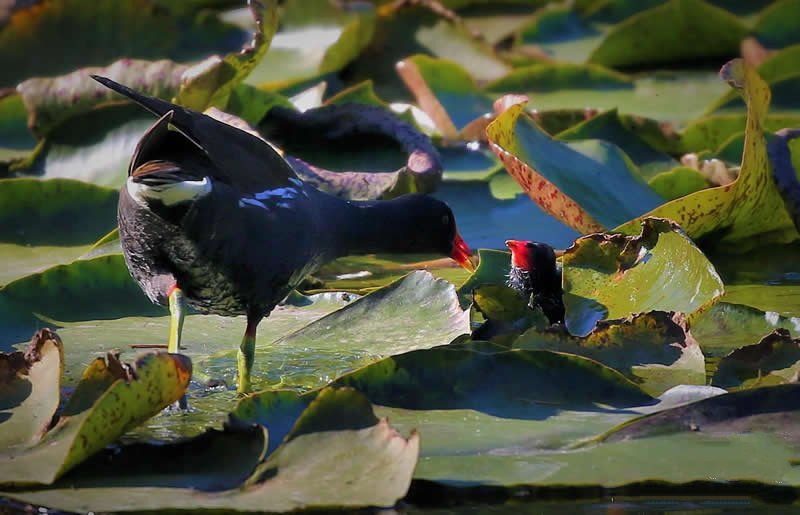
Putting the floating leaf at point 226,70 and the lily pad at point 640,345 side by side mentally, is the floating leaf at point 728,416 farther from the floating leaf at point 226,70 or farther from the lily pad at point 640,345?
the floating leaf at point 226,70

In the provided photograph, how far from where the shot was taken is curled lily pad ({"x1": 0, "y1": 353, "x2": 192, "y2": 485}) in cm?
238

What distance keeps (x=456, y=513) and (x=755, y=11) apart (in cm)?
514

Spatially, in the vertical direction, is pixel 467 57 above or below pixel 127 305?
above

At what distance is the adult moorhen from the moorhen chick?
0.53m

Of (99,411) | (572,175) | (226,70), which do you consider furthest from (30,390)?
(572,175)

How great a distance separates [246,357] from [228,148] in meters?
0.50

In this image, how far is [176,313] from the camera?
3207 mm

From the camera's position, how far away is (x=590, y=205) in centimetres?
400

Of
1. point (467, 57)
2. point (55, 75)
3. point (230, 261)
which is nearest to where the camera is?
point (230, 261)

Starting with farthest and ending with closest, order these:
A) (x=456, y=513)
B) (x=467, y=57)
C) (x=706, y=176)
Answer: (x=467, y=57) < (x=706, y=176) < (x=456, y=513)

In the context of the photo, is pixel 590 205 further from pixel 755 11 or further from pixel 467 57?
pixel 755 11

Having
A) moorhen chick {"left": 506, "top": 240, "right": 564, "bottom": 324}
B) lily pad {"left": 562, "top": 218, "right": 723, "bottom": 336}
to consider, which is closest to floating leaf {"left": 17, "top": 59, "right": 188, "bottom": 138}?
moorhen chick {"left": 506, "top": 240, "right": 564, "bottom": 324}

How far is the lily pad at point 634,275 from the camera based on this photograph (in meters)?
3.30

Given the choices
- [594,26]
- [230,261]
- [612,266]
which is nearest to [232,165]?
[230,261]
